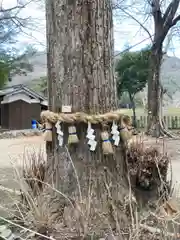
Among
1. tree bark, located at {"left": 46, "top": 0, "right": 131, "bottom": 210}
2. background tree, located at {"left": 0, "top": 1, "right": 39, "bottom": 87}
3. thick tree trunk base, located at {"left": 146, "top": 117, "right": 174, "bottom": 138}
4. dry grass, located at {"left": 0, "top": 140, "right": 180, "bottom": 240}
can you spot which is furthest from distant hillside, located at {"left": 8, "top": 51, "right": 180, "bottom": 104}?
dry grass, located at {"left": 0, "top": 140, "right": 180, "bottom": 240}

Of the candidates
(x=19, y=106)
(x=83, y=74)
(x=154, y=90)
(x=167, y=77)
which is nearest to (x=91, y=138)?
(x=83, y=74)

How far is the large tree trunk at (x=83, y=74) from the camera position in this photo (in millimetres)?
2088

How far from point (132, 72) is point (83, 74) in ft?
57.5

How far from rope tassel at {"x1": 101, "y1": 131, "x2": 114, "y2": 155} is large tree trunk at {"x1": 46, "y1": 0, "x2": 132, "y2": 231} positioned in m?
0.05

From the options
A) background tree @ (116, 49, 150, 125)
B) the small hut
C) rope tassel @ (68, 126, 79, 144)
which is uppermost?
background tree @ (116, 49, 150, 125)

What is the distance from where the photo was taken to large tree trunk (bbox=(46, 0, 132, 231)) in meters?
2.09

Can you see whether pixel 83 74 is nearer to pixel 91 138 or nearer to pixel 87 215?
pixel 91 138

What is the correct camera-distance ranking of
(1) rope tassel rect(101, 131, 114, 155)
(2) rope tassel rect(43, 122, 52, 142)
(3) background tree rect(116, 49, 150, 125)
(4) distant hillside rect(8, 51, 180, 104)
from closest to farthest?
(1) rope tassel rect(101, 131, 114, 155) → (2) rope tassel rect(43, 122, 52, 142) → (3) background tree rect(116, 49, 150, 125) → (4) distant hillside rect(8, 51, 180, 104)

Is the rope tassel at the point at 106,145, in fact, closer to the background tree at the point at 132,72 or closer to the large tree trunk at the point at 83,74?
the large tree trunk at the point at 83,74

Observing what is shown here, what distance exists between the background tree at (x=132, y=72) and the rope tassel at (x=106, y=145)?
17.4 m

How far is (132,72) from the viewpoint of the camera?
19.3m

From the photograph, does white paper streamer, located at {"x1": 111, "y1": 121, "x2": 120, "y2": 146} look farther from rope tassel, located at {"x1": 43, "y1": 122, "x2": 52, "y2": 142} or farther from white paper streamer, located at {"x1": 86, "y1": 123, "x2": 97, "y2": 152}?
rope tassel, located at {"x1": 43, "y1": 122, "x2": 52, "y2": 142}

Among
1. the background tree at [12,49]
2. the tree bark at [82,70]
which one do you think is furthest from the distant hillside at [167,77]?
the tree bark at [82,70]

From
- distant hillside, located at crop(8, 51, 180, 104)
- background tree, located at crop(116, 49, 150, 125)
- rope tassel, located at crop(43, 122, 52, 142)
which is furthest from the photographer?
distant hillside, located at crop(8, 51, 180, 104)
